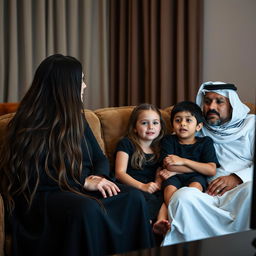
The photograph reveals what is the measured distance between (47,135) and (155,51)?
174 centimetres

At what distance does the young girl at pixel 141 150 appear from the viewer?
2.28 metres

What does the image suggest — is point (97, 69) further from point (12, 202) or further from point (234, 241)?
point (234, 241)

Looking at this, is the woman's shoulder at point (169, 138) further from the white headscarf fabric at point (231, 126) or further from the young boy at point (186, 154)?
the white headscarf fabric at point (231, 126)

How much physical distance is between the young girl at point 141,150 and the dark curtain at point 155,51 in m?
0.92

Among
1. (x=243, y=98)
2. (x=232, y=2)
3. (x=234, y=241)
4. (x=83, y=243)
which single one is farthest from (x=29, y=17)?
(x=234, y=241)

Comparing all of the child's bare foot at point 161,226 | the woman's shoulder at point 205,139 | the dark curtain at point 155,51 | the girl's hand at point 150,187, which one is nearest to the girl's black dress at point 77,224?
the child's bare foot at point 161,226

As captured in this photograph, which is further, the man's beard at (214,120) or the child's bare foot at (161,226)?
the man's beard at (214,120)

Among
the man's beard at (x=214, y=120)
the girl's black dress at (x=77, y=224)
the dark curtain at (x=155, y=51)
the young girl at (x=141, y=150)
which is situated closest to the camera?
the girl's black dress at (x=77, y=224)

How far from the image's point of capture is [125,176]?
2.23m

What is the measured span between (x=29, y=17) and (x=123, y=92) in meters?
0.99

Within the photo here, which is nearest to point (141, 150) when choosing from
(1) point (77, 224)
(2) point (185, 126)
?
(2) point (185, 126)

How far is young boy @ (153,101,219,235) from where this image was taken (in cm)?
222

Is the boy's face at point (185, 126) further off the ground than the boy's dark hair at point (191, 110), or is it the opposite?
the boy's dark hair at point (191, 110)

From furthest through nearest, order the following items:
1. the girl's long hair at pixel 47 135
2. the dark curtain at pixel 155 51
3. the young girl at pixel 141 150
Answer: the dark curtain at pixel 155 51 → the young girl at pixel 141 150 → the girl's long hair at pixel 47 135
